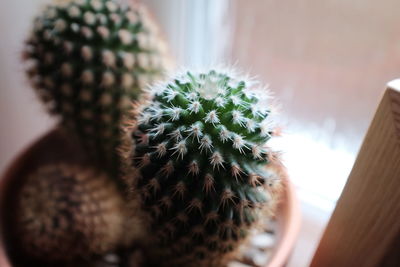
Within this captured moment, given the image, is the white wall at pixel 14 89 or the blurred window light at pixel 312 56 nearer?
the blurred window light at pixel 312 56

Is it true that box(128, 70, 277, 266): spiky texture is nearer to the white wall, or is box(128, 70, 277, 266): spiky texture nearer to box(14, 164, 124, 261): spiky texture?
box(14, 164, 124, 261): spiky texture

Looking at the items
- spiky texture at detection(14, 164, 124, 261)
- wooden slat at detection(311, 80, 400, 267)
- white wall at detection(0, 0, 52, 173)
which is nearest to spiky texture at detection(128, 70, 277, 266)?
wooden slat at detection(311, 80, 400, 267)

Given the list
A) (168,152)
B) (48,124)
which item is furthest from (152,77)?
(48,124)

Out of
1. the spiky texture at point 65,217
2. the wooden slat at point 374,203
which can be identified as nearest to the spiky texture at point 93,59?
the spiky texture at point 65,217

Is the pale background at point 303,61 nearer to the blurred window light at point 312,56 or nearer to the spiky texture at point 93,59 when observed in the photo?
the blurred window light at point 312,56

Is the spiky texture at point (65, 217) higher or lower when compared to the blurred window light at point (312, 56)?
lower

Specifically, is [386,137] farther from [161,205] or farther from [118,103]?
[118,103]
